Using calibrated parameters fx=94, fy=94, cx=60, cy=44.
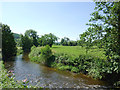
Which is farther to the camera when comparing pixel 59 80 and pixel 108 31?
pixel 59 80

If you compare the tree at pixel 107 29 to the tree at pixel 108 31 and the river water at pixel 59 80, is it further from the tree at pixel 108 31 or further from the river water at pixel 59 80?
the river water at pixel 59 80

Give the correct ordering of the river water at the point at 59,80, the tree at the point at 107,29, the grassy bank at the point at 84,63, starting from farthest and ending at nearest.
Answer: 1. the grassy bank at the point at 84,63
2. the river water at the point at 59,80
3. the tree at the point at 107,29

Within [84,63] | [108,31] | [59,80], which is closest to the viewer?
[108,31]

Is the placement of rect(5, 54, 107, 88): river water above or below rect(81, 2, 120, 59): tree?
below

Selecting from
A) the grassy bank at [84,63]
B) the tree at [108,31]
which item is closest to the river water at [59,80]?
the grassy bank at [84,63]

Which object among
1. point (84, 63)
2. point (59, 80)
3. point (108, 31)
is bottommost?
point (59, 80)

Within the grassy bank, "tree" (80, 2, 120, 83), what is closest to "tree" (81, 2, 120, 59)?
"tree" (80, 2, 120, 83)

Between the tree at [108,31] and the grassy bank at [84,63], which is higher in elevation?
the tree at [108,31]

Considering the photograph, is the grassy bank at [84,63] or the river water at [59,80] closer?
the river water at [59,80]

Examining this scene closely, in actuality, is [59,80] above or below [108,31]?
below

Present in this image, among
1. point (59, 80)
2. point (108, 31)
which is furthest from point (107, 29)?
point (59, 80)

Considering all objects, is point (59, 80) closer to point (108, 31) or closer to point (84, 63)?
point (84, 63)

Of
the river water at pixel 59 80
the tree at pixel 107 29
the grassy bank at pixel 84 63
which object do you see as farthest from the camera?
the grassy bank at pixel 84 63

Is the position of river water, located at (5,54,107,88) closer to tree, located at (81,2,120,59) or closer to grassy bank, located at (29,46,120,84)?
grassy bank, located at (29,46,120,84)
